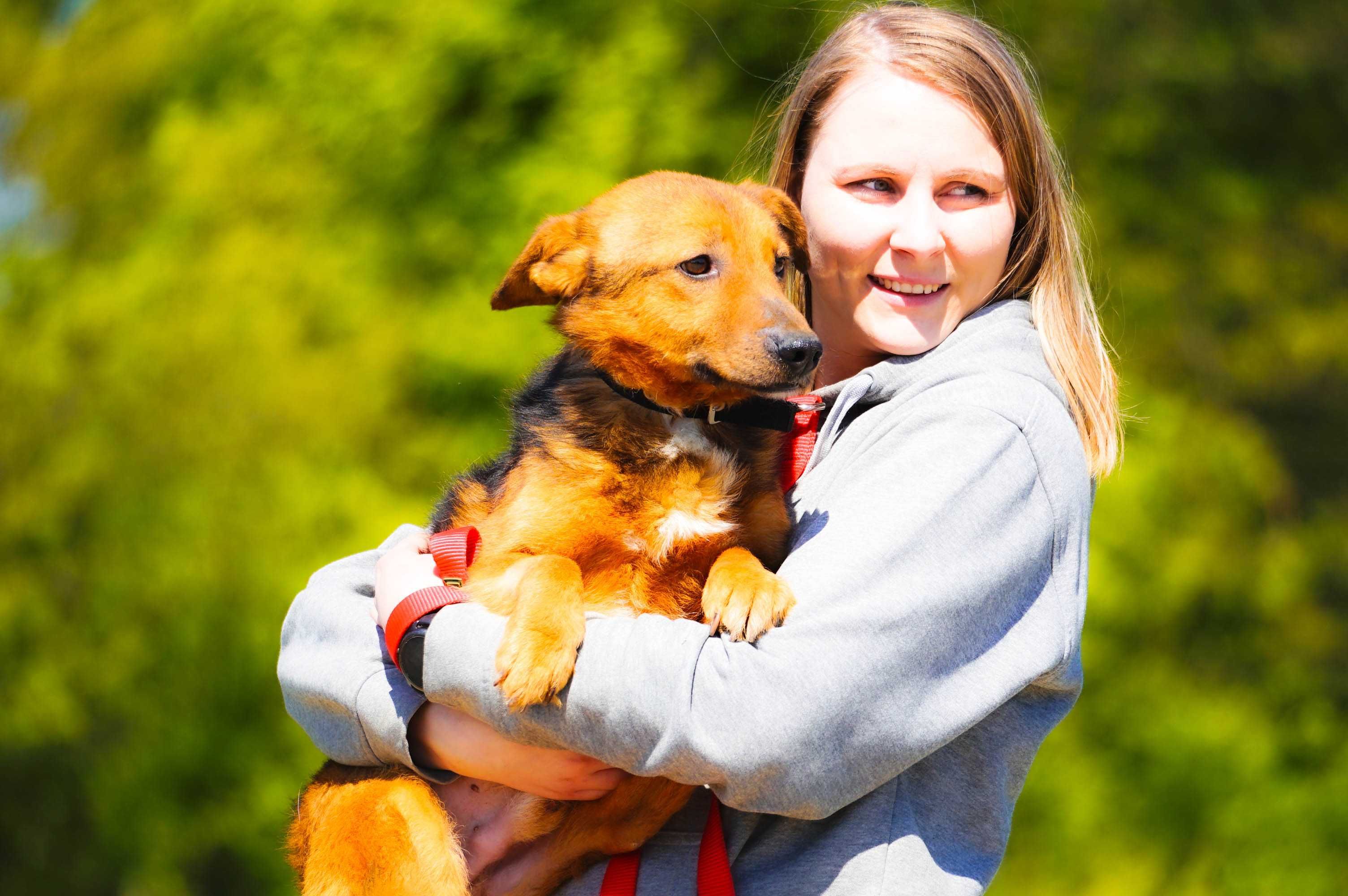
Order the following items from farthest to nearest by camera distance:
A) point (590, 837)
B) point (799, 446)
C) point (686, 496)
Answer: point (799, 446) → point (686, 496) → point (590, 837)

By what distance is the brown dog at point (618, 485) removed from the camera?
2484mm

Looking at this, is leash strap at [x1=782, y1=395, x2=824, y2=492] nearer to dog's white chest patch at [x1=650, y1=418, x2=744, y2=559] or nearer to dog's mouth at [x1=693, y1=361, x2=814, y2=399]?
dog's mouth at [x1=693, y1=361, x2=814, y2=399]

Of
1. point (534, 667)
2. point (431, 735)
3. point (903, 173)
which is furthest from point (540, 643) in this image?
point (903, 173)

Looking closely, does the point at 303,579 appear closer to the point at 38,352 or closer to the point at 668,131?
the point at 38,352

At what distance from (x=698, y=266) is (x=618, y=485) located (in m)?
0.59

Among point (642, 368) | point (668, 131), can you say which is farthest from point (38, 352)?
point (642, 368)

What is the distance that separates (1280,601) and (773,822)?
6134mm

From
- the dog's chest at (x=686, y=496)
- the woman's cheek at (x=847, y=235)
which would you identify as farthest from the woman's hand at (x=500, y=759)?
the woman's cheek at (x=847, y=235)

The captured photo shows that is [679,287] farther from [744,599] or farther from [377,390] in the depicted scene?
[377,390]

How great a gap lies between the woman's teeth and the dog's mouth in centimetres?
27

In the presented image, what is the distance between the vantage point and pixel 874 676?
6.98 ft

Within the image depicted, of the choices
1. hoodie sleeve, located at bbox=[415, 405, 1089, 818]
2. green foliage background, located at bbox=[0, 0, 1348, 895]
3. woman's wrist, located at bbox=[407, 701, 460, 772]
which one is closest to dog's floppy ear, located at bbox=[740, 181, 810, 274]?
hoodie sleeve, located at bbox=[415, 405, 1089, 818]

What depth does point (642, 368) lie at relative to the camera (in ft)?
9.74

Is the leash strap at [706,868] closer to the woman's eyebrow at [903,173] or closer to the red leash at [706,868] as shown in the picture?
the red leash at [706,868]
